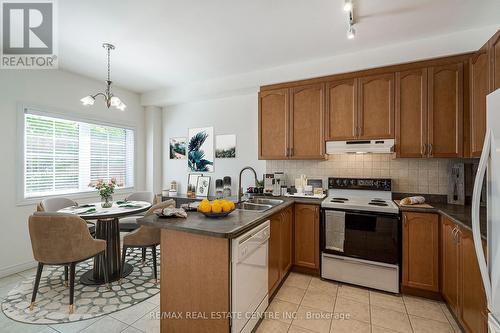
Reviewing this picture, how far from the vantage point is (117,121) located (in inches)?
161

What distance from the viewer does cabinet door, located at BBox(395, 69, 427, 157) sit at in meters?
2.48

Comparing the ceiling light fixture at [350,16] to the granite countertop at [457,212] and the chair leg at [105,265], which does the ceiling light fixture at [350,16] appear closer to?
the granite countertop at [457,212]

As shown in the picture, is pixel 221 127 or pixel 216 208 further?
pixel 221 127

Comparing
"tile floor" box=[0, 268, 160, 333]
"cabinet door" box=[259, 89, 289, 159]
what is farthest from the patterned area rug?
"cabinet door" box=[259, 89, 289, 159]

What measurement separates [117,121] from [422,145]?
465 centimetres

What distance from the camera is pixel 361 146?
8.83 ft

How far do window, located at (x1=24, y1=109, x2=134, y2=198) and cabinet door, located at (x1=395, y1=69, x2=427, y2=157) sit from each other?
4437 millimetres

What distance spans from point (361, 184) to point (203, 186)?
2.64 m

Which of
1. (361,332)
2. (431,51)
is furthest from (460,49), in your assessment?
(361,332)

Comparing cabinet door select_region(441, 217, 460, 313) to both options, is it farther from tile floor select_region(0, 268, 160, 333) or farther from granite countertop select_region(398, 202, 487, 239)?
tile floor select_region(0, 268, 160, 333)

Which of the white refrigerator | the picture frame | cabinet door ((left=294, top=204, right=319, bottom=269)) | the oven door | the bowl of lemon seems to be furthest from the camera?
the picture frame

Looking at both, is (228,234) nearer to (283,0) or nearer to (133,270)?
(283,0)

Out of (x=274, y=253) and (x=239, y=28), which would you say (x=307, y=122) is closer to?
(x=239, y=28)

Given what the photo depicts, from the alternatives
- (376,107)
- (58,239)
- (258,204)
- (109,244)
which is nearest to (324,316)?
(258,204)
